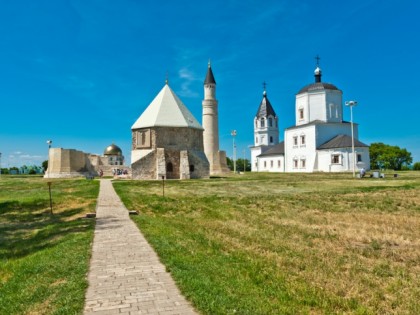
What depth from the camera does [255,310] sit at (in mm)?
4504

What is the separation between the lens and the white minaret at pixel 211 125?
54.0m

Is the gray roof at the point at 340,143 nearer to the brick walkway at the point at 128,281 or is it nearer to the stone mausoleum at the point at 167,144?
the stone mausoleum at the point at 167,144

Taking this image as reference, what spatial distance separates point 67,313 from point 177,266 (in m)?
2.28

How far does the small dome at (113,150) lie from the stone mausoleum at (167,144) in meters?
34.9

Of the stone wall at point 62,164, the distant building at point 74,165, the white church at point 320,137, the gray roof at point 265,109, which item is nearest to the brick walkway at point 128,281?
the distant building at point 74,165

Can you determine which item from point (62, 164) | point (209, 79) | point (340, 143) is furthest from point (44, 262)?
point (209, 79)

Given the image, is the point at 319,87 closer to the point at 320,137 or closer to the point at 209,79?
the point at 320,137

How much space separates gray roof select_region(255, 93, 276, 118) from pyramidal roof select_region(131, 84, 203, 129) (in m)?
32.1

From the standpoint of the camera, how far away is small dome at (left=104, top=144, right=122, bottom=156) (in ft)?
246

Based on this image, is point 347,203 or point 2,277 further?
point 347,203

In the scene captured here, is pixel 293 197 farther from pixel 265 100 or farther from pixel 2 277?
pixel 265 100

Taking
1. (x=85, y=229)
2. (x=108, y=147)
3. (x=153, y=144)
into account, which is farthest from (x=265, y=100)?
(x=85, y=229)

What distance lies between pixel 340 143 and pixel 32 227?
45012mm

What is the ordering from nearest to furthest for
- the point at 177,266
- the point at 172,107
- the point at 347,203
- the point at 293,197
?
the point at 177,266 < the point at 347,203 < the point at 293,197 < the point at 172,107
